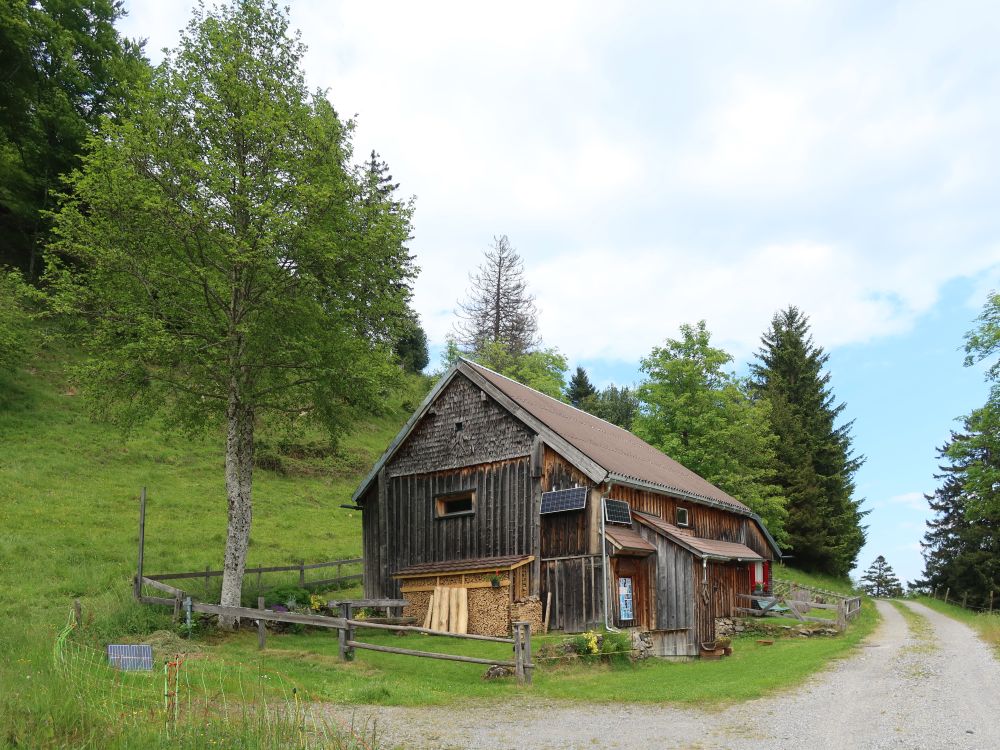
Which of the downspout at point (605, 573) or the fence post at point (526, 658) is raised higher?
the downspout at point (605, 573)

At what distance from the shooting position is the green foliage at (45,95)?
40000mm

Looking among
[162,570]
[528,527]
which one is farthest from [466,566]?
[162,570]

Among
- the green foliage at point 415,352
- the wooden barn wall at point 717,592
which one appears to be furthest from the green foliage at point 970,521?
the green foliage at point 415,352

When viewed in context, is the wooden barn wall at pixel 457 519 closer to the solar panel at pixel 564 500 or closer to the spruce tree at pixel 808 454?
the solar panel at pixel 564 500

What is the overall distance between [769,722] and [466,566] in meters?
11.9

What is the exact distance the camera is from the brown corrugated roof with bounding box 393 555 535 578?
20.3m

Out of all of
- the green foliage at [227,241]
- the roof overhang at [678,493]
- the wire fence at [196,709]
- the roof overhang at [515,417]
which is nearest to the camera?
the wire fence at [196,709]

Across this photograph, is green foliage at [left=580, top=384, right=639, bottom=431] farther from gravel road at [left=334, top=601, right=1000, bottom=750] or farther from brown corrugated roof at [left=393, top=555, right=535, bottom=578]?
gravel road at [left=334, top=601, right=1000, bottom=750]

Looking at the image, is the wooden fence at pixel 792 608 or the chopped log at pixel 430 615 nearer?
the chopped log at pixel 430 615

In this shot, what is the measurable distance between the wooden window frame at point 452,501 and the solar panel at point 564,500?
2562mm

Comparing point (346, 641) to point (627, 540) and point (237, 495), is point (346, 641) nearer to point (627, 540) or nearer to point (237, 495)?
point (237, 495)

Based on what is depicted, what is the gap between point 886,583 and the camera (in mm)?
95875

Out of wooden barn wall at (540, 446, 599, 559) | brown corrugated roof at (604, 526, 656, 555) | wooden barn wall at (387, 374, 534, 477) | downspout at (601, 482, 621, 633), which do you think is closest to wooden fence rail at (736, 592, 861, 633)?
brown corrugated roof at (604, 526, 656, 555)

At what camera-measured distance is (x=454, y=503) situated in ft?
75.7
